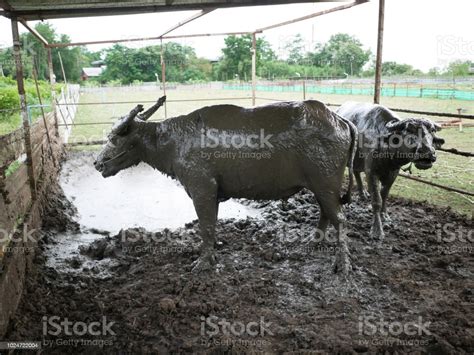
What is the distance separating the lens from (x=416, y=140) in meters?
4.84

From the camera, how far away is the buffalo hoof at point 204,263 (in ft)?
14.6

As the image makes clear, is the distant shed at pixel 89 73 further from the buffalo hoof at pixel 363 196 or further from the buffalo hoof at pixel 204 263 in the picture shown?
the buffalo hoof at pixel 204 263

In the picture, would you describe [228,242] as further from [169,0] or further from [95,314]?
[169,0]

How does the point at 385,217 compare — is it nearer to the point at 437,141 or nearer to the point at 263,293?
the point at 437,141

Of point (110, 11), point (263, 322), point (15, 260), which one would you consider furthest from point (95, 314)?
point (110, 11)

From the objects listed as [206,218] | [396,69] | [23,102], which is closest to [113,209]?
[23,102]

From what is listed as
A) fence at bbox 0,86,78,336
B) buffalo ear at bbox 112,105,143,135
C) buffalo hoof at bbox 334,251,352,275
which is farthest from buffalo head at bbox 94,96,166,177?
buffalo hoof at bbox 334,251,352,275

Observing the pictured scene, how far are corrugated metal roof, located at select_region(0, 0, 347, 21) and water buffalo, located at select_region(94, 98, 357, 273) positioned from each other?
1.55m

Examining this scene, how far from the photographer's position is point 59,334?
3357 mm

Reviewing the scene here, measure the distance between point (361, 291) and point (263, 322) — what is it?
1.18 meters

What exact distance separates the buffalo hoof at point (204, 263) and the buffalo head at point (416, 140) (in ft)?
9.29

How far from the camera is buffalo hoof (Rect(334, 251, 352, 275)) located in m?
4.27

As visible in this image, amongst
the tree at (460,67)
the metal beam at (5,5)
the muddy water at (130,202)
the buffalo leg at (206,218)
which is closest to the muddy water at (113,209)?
the muddy water at (130,202)

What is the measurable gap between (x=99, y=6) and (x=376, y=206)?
4.69 metres
